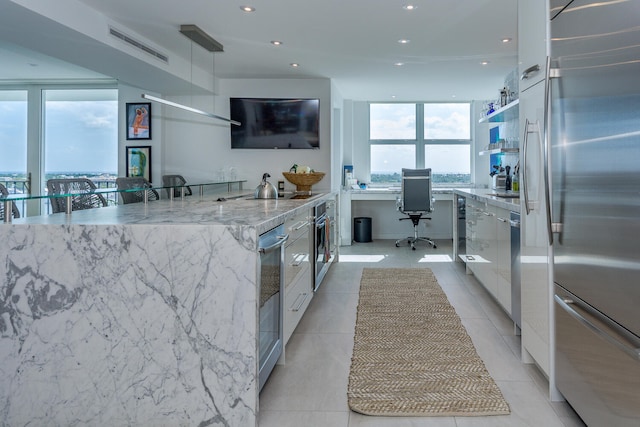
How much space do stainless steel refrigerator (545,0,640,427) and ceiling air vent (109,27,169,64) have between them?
10.9ft

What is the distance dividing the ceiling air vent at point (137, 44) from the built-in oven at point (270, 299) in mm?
2571

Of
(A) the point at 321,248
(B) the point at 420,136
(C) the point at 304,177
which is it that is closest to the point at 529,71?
(A) the point at 321,248

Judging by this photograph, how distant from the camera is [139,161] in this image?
231 inches

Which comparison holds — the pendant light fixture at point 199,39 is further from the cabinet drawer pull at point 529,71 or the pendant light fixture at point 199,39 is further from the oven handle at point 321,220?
the cabinet drawer pull at point 529,71

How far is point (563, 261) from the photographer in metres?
1.90

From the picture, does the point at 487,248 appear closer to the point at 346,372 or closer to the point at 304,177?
the point at 346,372

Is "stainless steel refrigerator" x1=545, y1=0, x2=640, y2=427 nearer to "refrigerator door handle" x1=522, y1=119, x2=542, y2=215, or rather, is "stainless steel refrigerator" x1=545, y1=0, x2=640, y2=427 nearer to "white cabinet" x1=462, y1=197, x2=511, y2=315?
"refrigerator door handle" x1=522, y1=119, x2=542, y2=215

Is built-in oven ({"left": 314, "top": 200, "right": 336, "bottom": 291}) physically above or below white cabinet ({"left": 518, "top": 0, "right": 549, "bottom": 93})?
below

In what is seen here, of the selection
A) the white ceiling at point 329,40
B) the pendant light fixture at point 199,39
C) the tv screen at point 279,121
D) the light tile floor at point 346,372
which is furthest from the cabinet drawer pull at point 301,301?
the tv screen at point 279,121

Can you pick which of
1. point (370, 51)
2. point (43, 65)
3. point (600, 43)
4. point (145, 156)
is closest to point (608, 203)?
point (600, 43)

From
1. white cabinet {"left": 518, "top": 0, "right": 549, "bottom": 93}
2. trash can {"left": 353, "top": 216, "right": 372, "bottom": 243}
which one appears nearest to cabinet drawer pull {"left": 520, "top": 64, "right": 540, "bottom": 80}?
white cabinet {"left": 518, "top": 0, "right": 549, "bottom": 93}

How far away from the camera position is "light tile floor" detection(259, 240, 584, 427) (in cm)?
193

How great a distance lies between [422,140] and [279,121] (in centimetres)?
319

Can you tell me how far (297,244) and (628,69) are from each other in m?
1.98
